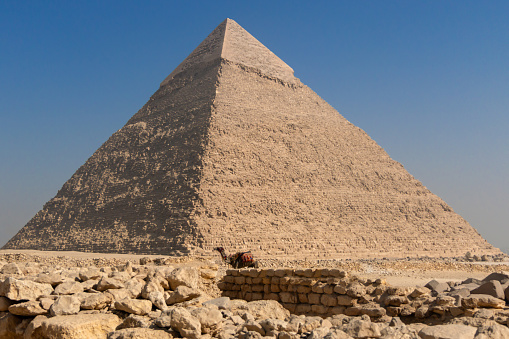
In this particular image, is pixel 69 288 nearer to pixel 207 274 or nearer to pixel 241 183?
pixel 207 274

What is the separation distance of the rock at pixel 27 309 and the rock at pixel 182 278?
5.19ft

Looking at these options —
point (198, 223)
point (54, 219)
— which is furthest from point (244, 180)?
point (54, 219)

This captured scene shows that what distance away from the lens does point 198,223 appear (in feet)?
112

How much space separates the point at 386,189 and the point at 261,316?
4382 centimetres

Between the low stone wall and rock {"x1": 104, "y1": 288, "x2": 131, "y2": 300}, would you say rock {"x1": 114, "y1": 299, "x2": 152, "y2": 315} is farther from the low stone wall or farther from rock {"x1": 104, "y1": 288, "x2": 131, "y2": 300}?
the low stone wall

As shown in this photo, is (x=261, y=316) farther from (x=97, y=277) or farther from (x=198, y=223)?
(x=198, y=223)

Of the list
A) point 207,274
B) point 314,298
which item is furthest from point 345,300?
point 207,274

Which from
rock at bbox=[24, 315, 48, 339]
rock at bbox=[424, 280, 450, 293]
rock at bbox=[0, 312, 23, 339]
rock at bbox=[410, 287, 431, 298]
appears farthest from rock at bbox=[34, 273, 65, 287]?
rock at bbox=[424, 280, 450, 293]

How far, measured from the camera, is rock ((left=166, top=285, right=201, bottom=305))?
240 inches

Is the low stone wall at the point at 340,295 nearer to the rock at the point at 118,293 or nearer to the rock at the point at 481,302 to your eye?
the rock at the point at 481,302

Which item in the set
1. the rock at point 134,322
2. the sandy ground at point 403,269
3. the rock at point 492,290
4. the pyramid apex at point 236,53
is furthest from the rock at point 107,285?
the pyramid apex at point 236,53

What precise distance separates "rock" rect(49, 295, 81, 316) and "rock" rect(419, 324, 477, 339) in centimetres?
317

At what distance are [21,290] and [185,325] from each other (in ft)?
6.69

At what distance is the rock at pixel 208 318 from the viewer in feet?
15.8
